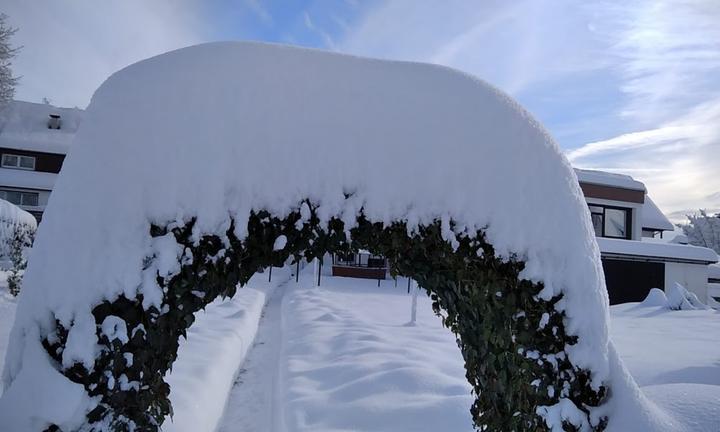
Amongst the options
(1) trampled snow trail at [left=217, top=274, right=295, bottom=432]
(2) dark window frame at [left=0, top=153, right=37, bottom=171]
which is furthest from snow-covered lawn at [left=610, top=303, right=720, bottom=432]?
(2) dark window frame at [left=0, top=153, right=37, bottom=171]

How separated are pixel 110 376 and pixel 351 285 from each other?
18.5 metres

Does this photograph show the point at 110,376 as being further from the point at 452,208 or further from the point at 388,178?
the point at 452,208

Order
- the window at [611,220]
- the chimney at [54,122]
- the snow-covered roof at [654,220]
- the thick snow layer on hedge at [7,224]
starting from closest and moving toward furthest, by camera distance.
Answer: the thick snow layer on hedge at [7,224] → the window at [611,220] → the snow-covered roof at [654,220] → the chimney at [54,122]

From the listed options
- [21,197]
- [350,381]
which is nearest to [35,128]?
[21,197]

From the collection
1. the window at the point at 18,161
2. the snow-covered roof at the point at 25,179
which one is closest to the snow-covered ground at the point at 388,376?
the snow-covered roof at the point at 25,179

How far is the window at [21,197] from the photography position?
2783 cm

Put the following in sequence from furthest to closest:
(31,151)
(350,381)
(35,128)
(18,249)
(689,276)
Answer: (35,128) → (31,151) → (689,276) → (18,249) → (350,381)

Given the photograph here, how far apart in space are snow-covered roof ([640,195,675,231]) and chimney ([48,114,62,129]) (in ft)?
128

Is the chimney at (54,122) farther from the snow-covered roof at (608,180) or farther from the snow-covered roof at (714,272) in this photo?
the snow-covered roof at (714,272)

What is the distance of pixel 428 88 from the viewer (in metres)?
2.66

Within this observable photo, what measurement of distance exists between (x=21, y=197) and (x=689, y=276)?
3538 centimetres

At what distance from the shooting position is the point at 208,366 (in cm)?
554

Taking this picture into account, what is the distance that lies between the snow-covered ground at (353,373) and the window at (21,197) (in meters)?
22.2

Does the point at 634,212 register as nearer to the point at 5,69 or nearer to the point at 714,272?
the point at 714,272
